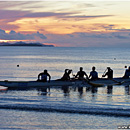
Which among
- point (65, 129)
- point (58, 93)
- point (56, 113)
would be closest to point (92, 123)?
point (65, 129)

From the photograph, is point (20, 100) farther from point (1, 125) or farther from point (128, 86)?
point (128, 86)

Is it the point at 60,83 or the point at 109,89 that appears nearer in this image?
the point at 109,89

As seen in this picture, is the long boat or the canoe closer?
the canoe

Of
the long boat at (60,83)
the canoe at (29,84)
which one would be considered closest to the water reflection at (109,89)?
the long boat at (60,83)

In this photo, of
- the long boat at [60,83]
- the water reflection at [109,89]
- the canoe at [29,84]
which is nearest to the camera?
the water reflection at [109,89]

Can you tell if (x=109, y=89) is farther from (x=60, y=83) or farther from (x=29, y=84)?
(x=29, y=84)

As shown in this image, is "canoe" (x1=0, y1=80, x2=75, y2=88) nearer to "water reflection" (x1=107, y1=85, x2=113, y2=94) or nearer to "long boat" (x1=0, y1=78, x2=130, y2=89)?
"long boat" (x1=0, y1=78, x2=130, y2=89)

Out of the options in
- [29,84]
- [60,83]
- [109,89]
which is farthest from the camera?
[60,83]

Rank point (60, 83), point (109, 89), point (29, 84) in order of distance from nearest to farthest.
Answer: point (29, 84) → point (109, 89) → point (60, 83)

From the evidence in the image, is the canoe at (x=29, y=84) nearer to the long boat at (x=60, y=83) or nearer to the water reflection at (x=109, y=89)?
the long boat at (x=60, y=83)

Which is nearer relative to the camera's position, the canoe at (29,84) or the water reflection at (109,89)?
the water reflection at (109,89)

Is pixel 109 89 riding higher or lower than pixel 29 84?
lower

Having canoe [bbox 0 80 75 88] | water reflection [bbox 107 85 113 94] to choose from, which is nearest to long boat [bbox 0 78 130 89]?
canoe [bbox 0 80 75 88]

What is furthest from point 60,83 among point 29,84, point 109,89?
point 109,89
